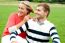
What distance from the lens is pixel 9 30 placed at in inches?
210

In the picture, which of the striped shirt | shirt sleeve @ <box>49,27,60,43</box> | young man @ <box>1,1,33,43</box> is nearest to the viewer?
shirt sleeve @ <box>49,27,60,43</box>

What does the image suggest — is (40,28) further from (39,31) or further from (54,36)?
(54,36)

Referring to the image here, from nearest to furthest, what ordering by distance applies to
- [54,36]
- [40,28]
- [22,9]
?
[54,36]
[40,28]
[22,9]

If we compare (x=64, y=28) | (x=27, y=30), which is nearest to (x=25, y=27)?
(x=27, y=30)

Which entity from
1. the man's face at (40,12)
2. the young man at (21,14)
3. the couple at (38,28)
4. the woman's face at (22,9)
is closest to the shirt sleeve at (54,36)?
the couple at (38,28)

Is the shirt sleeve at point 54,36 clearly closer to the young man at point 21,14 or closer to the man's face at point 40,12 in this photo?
the man's face at point 40,12

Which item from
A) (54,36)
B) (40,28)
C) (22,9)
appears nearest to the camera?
(54,36)

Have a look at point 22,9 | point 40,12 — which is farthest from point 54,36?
point 22,9

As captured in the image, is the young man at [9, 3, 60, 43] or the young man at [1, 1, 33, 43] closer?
the young man at [9, 3, 60, 43]

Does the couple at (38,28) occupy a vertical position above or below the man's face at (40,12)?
below

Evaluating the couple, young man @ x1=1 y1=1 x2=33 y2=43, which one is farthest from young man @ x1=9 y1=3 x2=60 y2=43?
young man @ x1=1 y1=1 x2=33 y2=43

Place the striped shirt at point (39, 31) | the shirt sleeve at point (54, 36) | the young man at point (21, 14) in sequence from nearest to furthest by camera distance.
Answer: the shirt sleeve at point (54, 36) < the striped shirt at point (39, 31) < the young man at point (21, 14)

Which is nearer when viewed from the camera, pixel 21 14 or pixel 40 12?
pixel 40 12

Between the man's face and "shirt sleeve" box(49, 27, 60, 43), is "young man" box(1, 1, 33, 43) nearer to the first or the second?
the man's face
